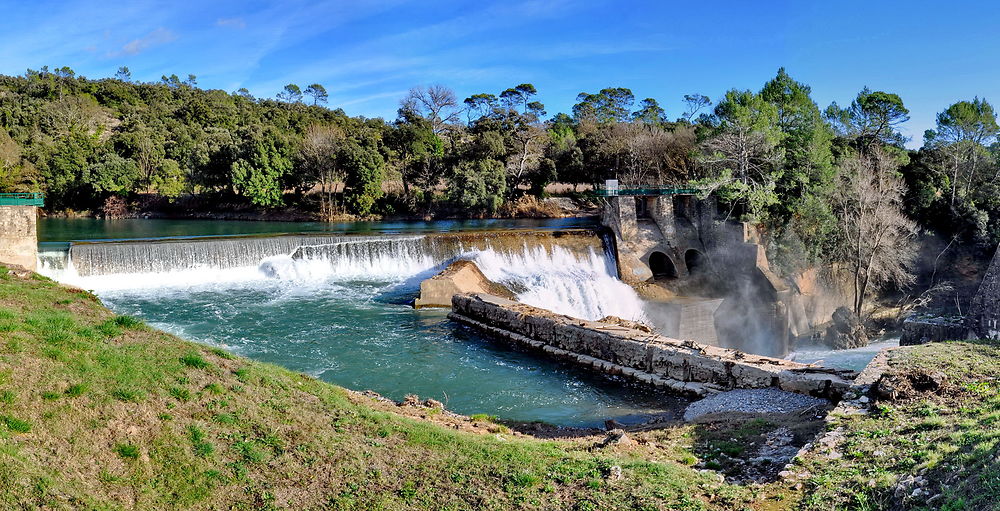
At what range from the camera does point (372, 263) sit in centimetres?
2378

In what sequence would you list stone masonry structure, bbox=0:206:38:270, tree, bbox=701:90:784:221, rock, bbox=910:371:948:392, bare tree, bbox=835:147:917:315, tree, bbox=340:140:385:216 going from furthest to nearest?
tree, bbox=340:140:385:216, tree, bbox=701:90:784:221, bare tree, bbox=835:147:917:315, stone masonry structure, bbox=0:206:38:270, rock, bbox=910:371:948:392

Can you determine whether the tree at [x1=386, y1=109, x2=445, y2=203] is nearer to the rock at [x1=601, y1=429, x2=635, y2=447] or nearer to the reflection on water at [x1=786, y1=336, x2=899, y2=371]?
the reflection on water at [x1=786, y1=336, x2=899, y2=371]

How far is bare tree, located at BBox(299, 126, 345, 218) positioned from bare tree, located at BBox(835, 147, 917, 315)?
28.5m

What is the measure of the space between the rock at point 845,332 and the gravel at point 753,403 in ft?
40.0

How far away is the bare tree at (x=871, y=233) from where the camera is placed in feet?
73.7

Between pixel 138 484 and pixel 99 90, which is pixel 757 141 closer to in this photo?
pixel 138 484

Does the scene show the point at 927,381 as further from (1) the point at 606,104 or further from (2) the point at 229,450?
(1) the point at 606,104

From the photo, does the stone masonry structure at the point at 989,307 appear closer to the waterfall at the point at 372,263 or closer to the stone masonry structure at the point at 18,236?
the waterfall at the point at 372,263

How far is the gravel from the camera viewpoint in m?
10.1

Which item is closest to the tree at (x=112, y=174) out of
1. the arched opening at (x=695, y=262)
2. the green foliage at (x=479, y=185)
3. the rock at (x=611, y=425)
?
the green foliage at (x=479, y=185)

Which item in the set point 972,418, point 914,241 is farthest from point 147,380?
point 914,241

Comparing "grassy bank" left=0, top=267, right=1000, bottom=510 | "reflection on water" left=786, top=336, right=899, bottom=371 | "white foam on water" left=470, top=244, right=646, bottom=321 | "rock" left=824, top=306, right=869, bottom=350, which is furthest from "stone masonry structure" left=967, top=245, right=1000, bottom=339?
"white foam on water" left=470, top=244, right=646, bottom=321

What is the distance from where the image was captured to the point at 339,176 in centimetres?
4078

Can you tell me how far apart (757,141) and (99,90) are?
67.4 m
